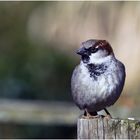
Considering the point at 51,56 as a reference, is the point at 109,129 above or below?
below

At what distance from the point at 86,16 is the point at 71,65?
3.89 ft

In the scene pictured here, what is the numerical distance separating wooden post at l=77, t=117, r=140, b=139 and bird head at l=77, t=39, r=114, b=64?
2.80ft

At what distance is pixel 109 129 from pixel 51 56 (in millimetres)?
7446

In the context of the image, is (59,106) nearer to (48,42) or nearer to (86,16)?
(86,16)

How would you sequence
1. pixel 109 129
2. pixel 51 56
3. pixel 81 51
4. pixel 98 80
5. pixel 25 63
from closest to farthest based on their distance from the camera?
1. pixel 109 129
2. pixel 81 51
3. pixel 98 80
4. pixel 25 63
5. pixel 51 56

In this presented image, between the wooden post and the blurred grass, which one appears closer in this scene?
the wooden post

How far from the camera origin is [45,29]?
11148 millimetres

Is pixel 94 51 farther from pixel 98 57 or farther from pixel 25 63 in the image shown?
pixel 25 63

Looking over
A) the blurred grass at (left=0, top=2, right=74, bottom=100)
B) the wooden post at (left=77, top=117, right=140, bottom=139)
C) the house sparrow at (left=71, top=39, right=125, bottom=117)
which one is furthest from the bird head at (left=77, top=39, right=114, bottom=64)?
the blurred grass at (left=0, top=2, right=74, bottom=100)

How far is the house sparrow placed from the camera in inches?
169

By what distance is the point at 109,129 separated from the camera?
325 centimetres

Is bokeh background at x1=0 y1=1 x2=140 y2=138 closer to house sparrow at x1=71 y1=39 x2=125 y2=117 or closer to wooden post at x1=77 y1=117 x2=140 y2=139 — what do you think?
house sparrow at x1=71 y1=39 x2=125 y2=117

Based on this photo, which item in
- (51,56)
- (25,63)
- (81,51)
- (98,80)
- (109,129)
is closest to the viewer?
(109,129)

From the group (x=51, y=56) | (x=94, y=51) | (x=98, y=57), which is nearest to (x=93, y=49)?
(x=94, y=51)
